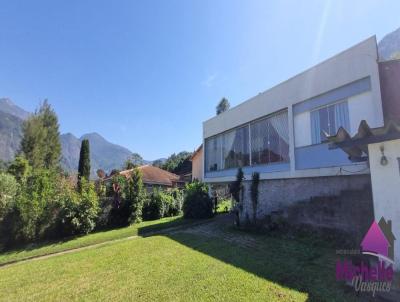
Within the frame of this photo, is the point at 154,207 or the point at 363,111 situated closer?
the point at 363,111

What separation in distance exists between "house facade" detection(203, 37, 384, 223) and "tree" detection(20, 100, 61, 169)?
27.5m

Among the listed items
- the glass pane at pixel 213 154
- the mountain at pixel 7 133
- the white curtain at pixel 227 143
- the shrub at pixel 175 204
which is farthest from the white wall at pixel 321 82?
the mountain at pixel 7 133

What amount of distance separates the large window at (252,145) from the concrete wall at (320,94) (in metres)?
0.51

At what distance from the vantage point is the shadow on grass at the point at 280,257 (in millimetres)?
4746

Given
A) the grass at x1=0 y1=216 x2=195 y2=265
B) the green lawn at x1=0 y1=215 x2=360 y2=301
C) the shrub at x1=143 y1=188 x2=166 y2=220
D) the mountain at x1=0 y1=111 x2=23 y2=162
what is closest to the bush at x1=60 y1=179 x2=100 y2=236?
the grass at x1=0 y1=216 x2=195 y2=265

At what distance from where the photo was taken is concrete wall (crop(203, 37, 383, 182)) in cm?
822

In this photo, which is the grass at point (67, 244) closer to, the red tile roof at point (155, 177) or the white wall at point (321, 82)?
the white wall at point (321, 82)

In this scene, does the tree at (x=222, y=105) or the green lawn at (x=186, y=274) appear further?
the tree at (x=222, y=105)

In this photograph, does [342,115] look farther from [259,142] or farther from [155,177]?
[155,177]

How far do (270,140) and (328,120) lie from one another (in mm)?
3493

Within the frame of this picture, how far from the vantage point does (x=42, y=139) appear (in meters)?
31.4

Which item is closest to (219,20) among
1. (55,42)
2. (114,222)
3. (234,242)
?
(55,42)

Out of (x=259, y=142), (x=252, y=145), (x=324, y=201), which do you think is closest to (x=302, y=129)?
(x=259, y=142)

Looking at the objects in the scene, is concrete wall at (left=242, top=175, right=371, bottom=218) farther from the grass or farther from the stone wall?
the grass
